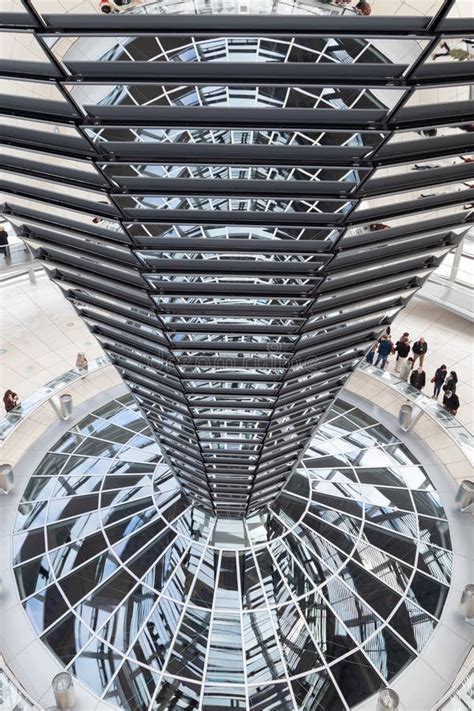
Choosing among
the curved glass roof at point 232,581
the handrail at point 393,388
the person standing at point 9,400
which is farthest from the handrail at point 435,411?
the person standing at point 9,400

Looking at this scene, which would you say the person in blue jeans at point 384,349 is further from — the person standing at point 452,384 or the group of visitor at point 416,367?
the person standing at point 452,384

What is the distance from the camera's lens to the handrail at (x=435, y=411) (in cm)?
1493

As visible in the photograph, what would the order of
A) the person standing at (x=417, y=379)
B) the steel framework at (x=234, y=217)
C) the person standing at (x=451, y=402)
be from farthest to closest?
the person standing at (x=417, y=379)
the person standing at (x=451, y=402)
the steel framework at (x=234, y=217)

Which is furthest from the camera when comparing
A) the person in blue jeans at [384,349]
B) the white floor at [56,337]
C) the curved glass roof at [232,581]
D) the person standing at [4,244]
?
the person standing at [4,244]

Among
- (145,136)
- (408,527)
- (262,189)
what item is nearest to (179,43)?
(145,136)

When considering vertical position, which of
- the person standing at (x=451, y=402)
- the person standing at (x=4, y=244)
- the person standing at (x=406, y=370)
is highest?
the person standing at (x=4, y=244)

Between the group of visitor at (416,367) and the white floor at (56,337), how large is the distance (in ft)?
2.16

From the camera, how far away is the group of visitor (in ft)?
57.4

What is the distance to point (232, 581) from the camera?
12.0 m

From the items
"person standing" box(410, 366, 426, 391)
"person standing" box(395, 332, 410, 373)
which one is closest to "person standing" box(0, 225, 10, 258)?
"person standing" box(395, 332, 410, 373)

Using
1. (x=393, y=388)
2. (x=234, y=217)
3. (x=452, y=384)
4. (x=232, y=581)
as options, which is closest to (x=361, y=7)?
(x=234, y=217)

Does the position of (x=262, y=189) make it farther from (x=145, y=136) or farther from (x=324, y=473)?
(x=324, y=473)

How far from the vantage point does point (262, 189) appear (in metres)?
5.86

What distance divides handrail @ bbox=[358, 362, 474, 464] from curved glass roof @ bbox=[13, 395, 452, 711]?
1239 mm
